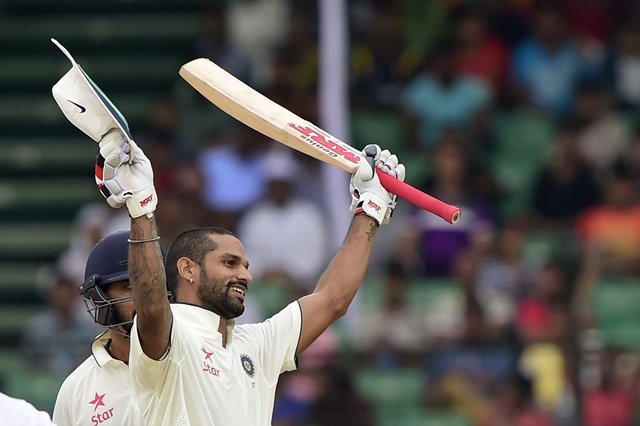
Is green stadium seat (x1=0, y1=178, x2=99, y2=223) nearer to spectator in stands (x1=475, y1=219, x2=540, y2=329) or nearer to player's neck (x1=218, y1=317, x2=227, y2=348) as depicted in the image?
spectator in stands (x1=475, y1=219, x2=540, y2=329)

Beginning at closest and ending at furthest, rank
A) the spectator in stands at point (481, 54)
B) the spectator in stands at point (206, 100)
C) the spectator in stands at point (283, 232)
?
the spectator in stands at point (283, 232) < the spectator in stands at point (481, 54) < the spectator in stands at point (206, 100)

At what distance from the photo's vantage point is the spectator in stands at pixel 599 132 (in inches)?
390

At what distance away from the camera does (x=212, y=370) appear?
4.55 meters

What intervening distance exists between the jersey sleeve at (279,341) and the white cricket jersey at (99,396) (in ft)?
1.42

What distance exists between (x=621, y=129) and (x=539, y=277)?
5.85ft

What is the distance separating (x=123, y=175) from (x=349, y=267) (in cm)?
114

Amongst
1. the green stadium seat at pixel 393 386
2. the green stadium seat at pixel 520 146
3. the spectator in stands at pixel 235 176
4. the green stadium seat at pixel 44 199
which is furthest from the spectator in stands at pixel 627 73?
the green stadium seat at pixel 44 199

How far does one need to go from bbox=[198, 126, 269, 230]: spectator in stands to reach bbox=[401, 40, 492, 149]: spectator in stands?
3.43ft

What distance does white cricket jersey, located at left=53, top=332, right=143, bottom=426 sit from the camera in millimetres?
4730

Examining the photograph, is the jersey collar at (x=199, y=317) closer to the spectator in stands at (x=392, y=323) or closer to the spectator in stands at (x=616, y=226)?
the spectator in stands at (x=392, y=323)

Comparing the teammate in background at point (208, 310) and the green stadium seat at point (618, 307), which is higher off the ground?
the green stadium seat at point (618, 307)

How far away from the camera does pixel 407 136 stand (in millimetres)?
10344

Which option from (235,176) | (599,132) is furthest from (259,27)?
(599,132)

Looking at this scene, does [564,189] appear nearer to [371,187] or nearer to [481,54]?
[481,54]
